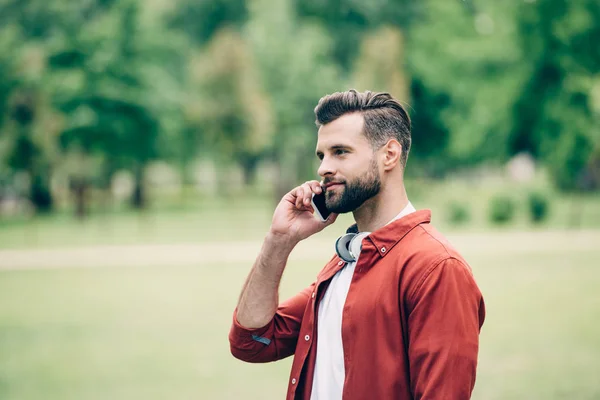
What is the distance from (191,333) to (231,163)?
2272cm

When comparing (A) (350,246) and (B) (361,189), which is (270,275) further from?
(B) (361,189)

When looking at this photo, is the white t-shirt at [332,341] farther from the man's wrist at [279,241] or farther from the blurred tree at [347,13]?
the blurred tree at [347,13]

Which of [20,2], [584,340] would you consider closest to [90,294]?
[584,340]

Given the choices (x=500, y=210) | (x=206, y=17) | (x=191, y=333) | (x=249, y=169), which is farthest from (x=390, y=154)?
(x=249, y=169)

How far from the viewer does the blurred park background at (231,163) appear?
8.55m

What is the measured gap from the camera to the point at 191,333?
32.0ft

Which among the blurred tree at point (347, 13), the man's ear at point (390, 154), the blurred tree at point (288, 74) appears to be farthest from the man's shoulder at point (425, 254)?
the blurred tree at point (347, 13)

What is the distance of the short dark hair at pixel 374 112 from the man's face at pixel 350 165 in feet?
0.09

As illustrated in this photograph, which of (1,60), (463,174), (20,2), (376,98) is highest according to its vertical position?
(20,2)

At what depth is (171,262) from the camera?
16969 mm

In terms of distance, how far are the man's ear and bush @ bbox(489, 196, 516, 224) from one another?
78.5ft

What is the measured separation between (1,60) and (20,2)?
609 inches

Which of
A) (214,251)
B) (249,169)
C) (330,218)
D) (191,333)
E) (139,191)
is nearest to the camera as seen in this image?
(330,218)

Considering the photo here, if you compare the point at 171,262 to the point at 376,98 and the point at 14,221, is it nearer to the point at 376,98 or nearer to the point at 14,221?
the point at 376,98
